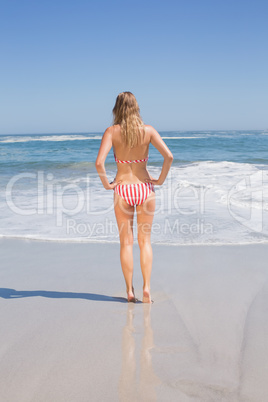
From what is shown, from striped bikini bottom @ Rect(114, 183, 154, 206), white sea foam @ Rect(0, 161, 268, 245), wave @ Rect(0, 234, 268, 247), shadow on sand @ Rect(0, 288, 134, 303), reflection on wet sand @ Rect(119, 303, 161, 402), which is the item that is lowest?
shadow on sand @ Rect(0, 288, 134, 303)

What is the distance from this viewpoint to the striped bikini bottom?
2.99 meters

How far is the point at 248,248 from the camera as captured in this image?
438 centimetres

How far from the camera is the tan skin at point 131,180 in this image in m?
2.87

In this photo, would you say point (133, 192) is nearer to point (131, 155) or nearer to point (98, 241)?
point (131, 155)

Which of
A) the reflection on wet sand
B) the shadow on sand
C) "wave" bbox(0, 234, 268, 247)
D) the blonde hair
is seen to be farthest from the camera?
"wave" bbox(0, 234, 268, 247)

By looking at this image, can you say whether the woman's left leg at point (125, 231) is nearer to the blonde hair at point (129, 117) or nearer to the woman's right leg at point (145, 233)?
the woman's right leg at point (145, 233)

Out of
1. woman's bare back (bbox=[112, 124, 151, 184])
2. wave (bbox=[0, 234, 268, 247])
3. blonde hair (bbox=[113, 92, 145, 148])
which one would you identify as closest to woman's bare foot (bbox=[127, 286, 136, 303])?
woman's bare back (bbox=[112, 124, 151, 184])

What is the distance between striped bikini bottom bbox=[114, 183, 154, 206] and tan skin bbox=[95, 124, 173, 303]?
0.09 feet

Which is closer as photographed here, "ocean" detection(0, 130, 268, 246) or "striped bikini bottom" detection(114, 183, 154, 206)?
"striped bikini bottom" detection(114, 183, 154, 206)

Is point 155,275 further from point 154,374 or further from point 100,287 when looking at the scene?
Answer: point 154,374

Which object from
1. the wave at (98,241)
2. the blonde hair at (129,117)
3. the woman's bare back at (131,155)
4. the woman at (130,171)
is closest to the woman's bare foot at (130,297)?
the woman at (130,171)

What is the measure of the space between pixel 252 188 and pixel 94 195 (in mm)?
4036

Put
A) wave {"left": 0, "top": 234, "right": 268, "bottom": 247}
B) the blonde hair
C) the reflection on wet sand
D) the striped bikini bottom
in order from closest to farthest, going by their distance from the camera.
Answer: the reflection on wet sand → the blonde hair → the striped bikini bottom → wave {"left": 0, "top": 234, "right": 268, "bottom": 247}

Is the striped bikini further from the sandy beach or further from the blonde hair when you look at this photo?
the sandy beach
